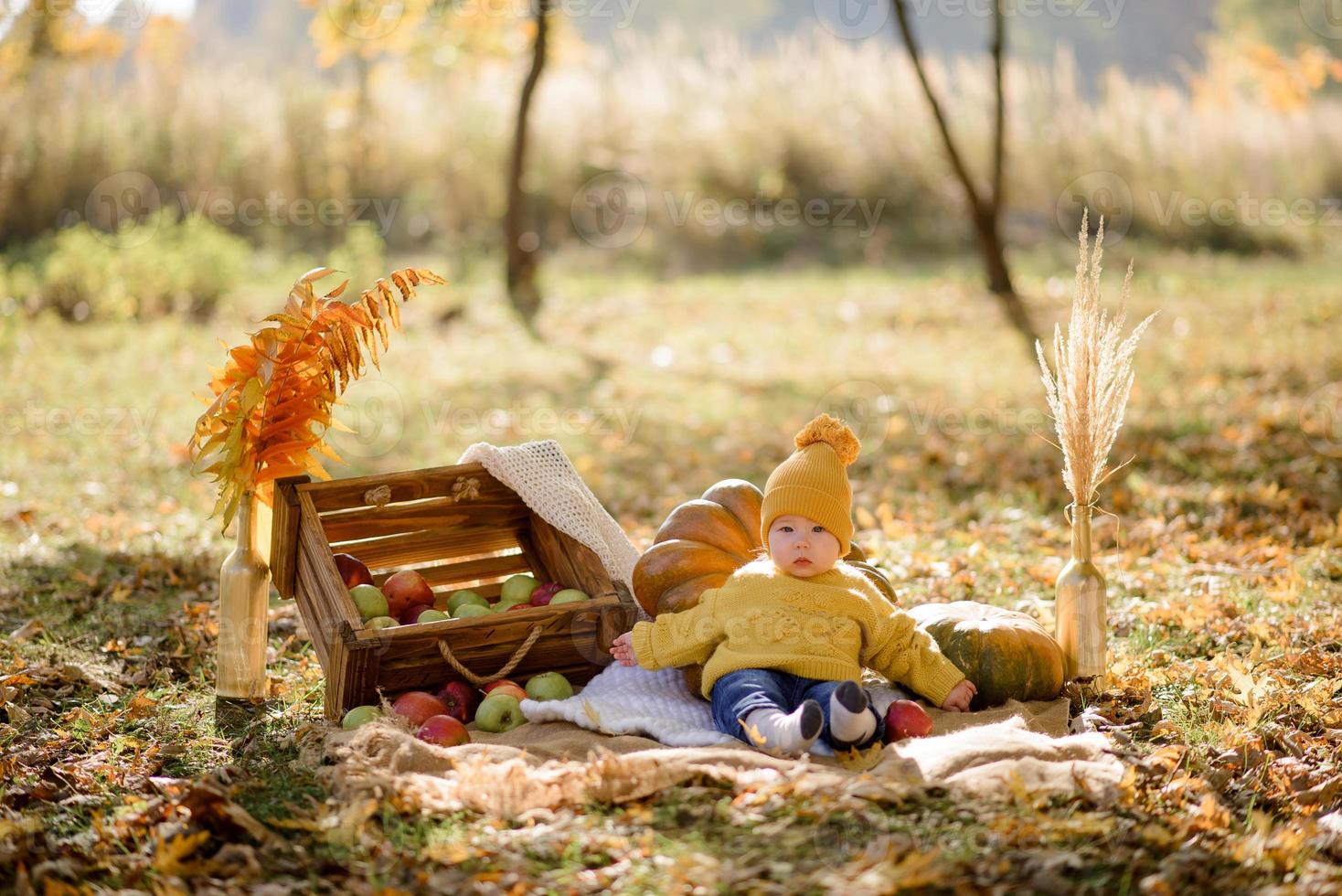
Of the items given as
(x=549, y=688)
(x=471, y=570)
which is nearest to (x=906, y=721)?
(x=549, y=688)

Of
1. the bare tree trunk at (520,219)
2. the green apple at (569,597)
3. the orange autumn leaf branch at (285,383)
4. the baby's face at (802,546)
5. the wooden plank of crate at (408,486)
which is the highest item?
the bare tree trunk at (520,219)

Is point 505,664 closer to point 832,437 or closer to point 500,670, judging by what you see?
point 500,670

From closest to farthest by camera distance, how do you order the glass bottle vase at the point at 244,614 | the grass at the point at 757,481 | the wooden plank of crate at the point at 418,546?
the grass at the point at 757,481 → the glass bottle vase at the point at 244,614 → the wooden plank of crate at the point at 418,546

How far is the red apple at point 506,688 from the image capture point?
13.5 feet

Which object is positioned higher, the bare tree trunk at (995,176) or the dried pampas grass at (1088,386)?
the bare tree trunk at (995,176)

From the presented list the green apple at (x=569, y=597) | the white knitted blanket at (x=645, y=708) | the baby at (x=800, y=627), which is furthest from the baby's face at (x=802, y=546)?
the green apple at (x=569, y=597)

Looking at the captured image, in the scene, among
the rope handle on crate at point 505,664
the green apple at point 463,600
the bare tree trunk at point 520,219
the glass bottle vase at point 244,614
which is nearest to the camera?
the rope handle on crate at point 505,664

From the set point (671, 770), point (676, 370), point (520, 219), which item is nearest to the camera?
point (671, 770)

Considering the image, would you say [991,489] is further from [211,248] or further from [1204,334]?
[211,248]

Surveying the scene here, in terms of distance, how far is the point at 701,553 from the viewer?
436 cm

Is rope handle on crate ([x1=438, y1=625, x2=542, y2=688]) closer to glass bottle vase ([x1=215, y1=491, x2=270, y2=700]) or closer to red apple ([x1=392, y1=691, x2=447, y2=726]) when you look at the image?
red apple ([x1=392, y1=691, x2=447, y2=726])

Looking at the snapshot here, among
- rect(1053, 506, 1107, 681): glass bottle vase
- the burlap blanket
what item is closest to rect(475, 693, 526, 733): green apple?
the burlap blanket

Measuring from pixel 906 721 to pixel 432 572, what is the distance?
194 cm

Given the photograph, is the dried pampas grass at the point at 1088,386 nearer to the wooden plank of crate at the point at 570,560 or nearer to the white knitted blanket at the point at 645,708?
the white knitted blanket at the point at 645,708
